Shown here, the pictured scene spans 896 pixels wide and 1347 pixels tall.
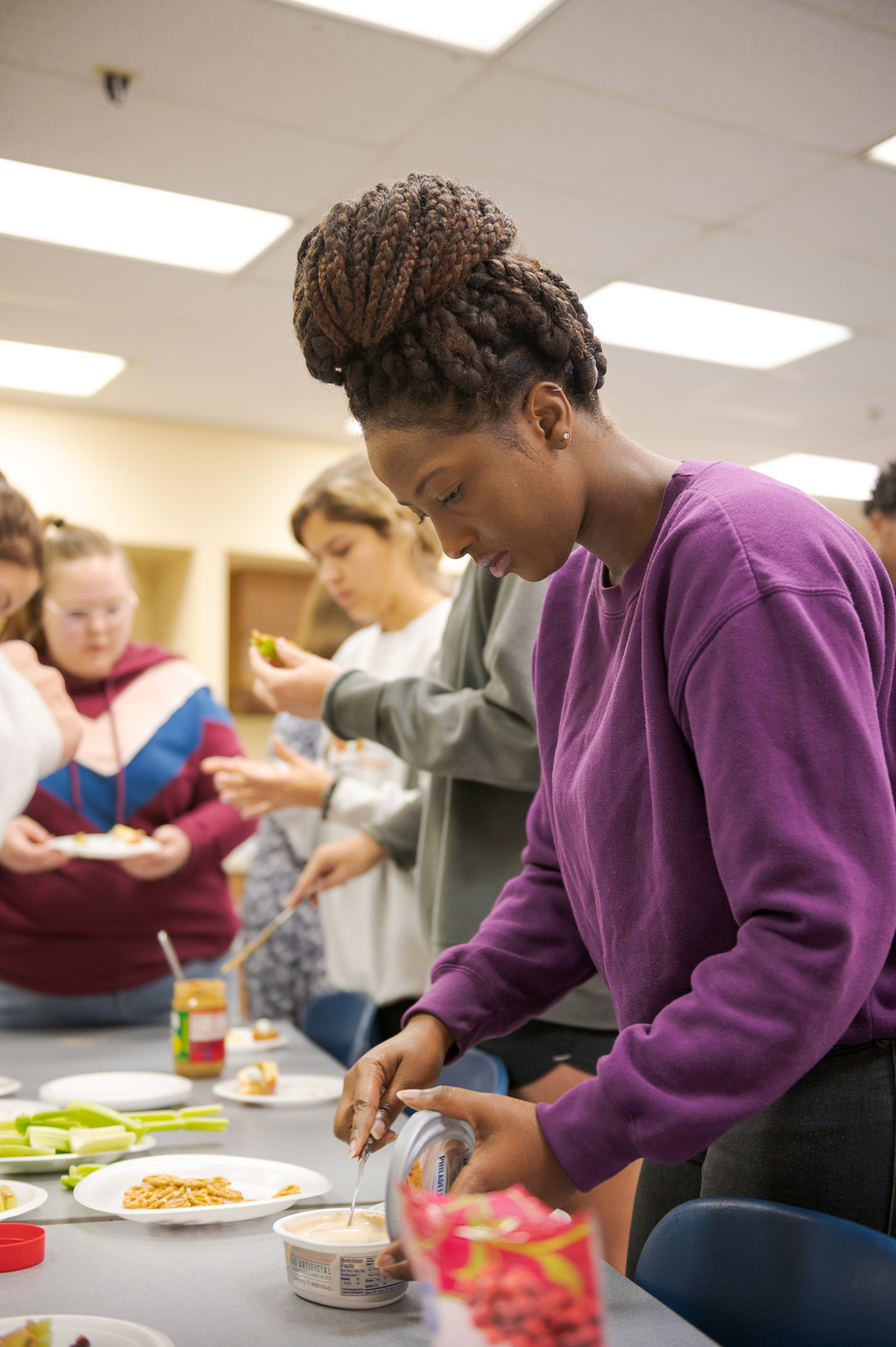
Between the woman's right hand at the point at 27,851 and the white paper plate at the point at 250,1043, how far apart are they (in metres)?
0.46

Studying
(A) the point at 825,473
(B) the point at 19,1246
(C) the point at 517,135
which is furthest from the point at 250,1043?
(A) the point at 825,473

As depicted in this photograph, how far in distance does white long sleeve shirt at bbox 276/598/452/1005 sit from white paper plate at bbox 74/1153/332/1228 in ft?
2.61

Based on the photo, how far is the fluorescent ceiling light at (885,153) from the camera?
3.03 meters

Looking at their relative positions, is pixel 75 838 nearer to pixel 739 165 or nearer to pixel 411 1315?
pixel 411 1315

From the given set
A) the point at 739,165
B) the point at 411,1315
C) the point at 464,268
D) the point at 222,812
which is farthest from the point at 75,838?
the point at 739,165

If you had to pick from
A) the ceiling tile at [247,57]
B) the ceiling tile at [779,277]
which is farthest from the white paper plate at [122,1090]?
the ceiling tile at [779,277]

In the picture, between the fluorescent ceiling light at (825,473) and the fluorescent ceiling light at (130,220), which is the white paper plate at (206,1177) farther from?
the fluorescent ceiling light at (825,473)

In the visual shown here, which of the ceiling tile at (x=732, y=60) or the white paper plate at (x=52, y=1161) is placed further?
the ceiling tile at (x=732, y=60)

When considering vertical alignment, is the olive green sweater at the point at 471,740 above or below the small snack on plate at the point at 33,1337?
above

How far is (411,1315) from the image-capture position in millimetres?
902

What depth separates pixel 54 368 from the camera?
4898 mm

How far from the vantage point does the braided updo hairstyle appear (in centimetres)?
87

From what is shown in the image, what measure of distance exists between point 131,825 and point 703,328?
294 centimetres

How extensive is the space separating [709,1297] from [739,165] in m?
2.95
